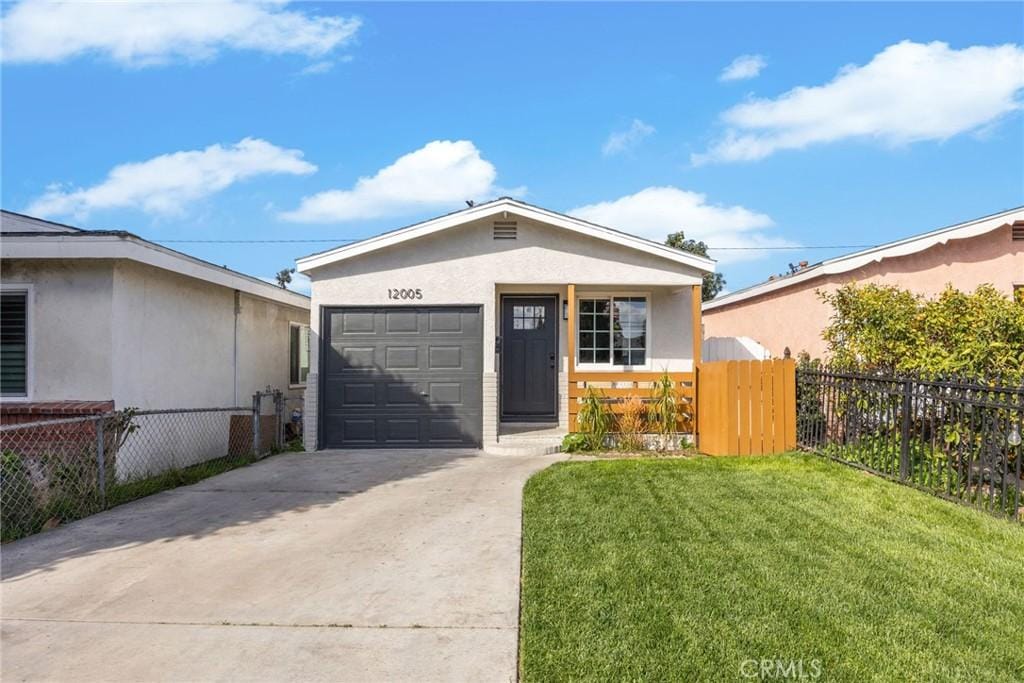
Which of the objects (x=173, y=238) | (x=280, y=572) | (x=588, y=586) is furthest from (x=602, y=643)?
(x=173, y=238)

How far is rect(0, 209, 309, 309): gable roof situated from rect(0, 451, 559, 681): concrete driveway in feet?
10.2

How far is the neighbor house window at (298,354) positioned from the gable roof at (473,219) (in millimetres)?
3901

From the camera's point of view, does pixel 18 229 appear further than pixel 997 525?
Yes

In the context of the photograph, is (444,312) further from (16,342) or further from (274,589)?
(274,589)

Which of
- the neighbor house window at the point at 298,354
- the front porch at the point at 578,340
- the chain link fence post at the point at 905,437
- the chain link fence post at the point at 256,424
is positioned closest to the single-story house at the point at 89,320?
the chain link fence post at the point at 256,424

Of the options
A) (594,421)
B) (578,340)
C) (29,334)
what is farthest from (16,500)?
(578,340)

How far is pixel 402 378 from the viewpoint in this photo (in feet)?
33.4

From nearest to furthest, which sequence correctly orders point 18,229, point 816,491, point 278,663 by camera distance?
point 278,663 → point 816,491 → point 18,229

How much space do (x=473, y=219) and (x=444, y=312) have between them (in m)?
1.62

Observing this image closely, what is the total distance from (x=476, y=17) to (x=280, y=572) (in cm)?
919

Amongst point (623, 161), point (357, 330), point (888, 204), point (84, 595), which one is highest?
A: point (623, 161)

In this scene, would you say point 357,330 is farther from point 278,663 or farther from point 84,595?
point 278,663

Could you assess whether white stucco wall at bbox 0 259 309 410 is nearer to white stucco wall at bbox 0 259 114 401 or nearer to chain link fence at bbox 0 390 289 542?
white stucco wall at bbox 0 259 114 401

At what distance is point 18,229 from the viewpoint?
8469mm
